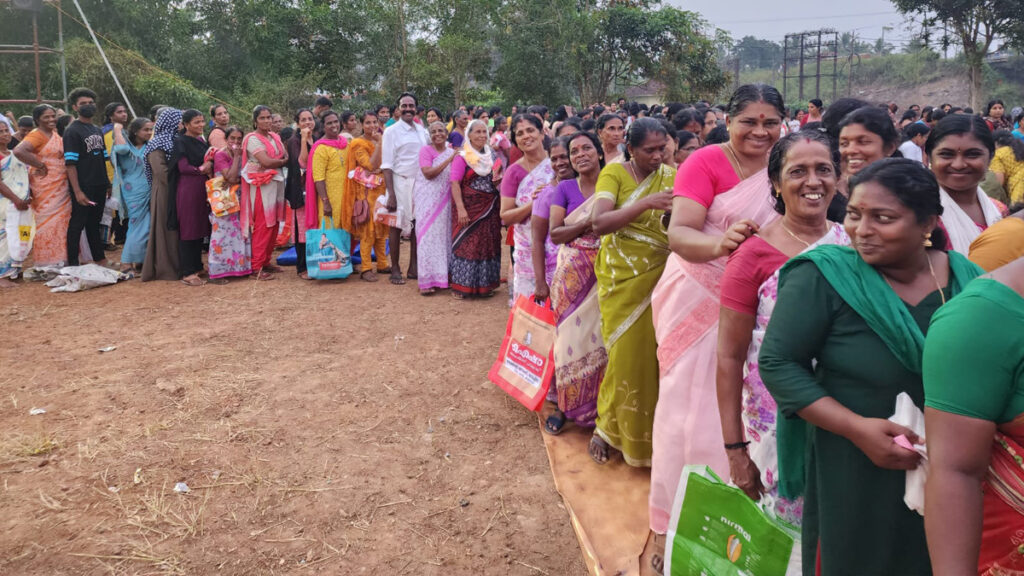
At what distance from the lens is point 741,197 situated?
2443mm

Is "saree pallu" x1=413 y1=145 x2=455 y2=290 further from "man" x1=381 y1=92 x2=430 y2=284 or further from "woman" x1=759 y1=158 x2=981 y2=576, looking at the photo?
"woman" x1=759 y1=158 x2=981 y2=576

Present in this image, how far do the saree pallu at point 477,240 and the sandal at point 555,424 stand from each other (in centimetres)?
301

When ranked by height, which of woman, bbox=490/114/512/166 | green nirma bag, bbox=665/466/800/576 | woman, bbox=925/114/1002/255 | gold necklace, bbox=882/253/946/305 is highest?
woman, bbox=490/114/512/166

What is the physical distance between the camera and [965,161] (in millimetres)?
2506

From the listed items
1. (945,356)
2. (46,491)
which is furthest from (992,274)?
(46,491)

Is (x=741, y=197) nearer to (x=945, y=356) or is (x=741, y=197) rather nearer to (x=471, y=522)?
(x=945, y=356)

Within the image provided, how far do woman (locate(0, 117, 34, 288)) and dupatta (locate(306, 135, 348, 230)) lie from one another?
2987 millimetres

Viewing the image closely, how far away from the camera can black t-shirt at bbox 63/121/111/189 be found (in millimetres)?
7594

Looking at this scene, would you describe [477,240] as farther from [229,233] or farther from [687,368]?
[687,368]

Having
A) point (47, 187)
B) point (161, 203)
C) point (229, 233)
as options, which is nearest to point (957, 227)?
point (229, 233)

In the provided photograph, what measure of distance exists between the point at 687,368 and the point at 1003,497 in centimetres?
144

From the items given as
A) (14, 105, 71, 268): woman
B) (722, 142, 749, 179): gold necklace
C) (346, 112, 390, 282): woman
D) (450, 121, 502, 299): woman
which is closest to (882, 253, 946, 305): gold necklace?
(722, 142, 749, 179): gold necklace

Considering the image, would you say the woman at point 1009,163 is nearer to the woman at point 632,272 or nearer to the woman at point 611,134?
the woman at point 611,134

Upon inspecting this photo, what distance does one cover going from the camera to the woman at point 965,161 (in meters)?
2.50
